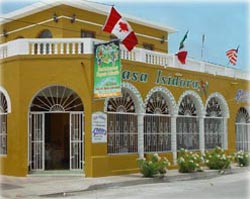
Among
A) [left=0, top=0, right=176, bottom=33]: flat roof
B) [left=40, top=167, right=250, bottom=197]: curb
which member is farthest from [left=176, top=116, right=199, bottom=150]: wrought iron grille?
[left=0, top=0, right=176, bottom=33]: flat roof

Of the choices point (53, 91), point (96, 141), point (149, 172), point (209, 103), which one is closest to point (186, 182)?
point (149, 172)

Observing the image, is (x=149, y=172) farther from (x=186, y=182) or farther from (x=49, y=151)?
(x=49, y=151)

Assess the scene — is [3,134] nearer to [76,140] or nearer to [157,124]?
[76,140]

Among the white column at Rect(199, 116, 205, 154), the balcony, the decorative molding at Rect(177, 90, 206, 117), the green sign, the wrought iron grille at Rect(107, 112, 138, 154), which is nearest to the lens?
the green sign

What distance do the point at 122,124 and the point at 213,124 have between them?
266 inches

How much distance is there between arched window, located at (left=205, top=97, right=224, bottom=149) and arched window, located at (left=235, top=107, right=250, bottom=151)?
61.4 inches

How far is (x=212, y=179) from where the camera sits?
17.5 metres

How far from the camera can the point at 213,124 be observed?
23297 mm

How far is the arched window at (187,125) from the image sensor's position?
21.1 m

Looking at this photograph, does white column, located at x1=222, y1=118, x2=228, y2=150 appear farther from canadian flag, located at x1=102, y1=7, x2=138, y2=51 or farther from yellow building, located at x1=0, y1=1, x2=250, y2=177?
canadian flag, located at x1=102, y1=7, x2=138, y2=51

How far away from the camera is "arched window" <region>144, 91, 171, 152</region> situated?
1941 cm

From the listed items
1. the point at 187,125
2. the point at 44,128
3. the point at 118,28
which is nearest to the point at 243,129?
the point at 187,125

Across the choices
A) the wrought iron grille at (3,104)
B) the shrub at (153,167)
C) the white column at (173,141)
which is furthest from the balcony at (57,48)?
the shrub at (153,167)

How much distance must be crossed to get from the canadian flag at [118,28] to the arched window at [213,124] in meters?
7.25
